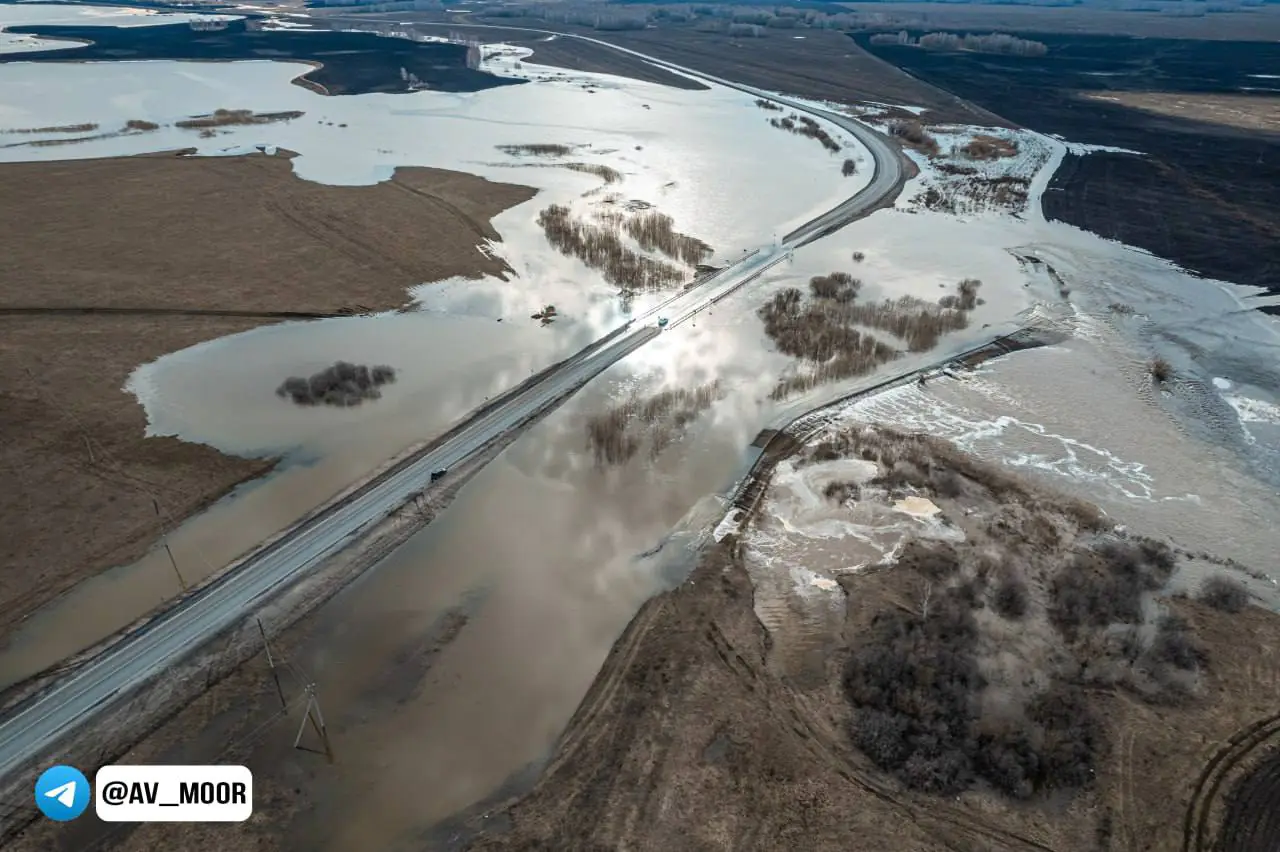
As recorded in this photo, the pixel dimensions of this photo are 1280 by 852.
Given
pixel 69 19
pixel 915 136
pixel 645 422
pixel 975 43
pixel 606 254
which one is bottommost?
pixel 69 19

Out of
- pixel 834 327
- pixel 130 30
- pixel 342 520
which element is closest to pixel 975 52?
pixel 834 327

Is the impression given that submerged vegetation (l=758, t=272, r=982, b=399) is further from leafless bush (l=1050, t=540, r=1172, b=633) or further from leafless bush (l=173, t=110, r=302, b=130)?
leafless bush (l=173, t=110, r=302, b=130)

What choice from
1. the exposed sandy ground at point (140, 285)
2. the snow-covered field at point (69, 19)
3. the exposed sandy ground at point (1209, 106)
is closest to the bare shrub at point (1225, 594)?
the exposed sandy ground at point (140, 285)

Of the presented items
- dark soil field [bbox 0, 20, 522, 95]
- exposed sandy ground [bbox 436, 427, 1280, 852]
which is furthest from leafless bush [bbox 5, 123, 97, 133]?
exposed sandy ground [bbox 436, 427, 1280, 852]

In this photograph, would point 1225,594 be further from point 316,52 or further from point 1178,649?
point 316,52

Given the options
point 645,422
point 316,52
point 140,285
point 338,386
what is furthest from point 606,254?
point 316,52

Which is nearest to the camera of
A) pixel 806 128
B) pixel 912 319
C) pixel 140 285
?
pixel 912 319
